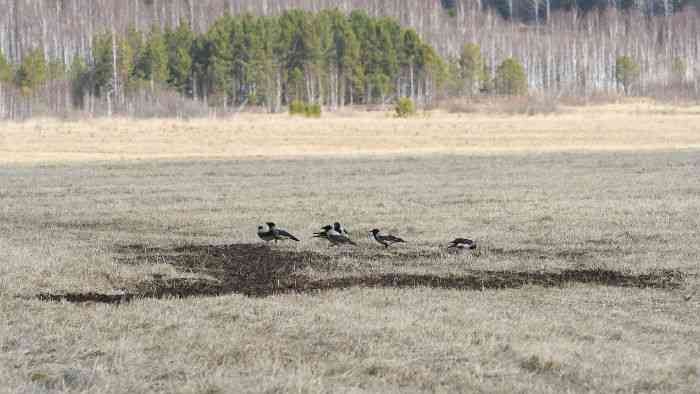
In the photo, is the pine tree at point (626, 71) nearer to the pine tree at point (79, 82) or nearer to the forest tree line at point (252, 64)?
the forest tree line at point (252, 64)

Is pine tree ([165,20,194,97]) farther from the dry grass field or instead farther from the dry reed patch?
the dry grass field

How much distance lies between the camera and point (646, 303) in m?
13.0

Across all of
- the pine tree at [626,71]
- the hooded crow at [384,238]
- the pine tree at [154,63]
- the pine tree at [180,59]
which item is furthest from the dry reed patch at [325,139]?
the pine tree at [626,71]

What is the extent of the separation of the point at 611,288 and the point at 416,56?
327ft

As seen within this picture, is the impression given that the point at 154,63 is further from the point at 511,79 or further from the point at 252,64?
the point at 511,79

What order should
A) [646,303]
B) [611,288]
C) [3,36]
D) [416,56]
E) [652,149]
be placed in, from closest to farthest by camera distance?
1. [646,303]
2. [611,288]
3. [652,149]
4. [416,56]
5. [3,36]

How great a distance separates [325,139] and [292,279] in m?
39.6

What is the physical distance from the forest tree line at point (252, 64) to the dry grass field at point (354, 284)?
5956 centimetres

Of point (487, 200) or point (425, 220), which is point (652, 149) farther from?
point (425, 220)

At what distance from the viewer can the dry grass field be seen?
379 inches

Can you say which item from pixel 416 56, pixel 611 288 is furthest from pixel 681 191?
pixel 416 56

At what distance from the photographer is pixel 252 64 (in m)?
103

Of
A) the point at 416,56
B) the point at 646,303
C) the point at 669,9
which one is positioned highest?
the point at 669,9

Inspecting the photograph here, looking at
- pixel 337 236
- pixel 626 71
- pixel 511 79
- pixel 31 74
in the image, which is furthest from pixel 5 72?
pixel 337 236
